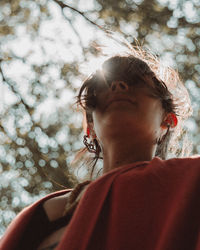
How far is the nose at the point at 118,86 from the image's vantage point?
1372mm

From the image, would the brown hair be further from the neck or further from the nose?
the neck

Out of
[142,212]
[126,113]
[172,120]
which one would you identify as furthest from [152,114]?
[142,212]

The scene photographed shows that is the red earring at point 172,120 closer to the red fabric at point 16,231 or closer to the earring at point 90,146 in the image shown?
the earring at point 90,146

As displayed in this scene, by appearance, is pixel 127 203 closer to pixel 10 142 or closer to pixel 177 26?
pixel 177 26

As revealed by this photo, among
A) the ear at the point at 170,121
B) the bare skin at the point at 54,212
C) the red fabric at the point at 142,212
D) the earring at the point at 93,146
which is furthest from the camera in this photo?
the earring at the point at 93,146

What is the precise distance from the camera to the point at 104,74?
4.89 feet

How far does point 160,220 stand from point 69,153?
1898 millimetres

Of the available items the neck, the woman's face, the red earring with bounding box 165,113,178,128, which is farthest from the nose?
the red earring with bounding box 165,113,178,128

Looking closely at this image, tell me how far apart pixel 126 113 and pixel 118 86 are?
0.12m

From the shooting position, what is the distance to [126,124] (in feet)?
4.35

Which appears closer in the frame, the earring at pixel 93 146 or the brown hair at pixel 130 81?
the brown hair at pixel 130 81

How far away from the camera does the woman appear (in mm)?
837

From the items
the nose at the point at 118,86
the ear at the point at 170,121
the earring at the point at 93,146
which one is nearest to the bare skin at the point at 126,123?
the nose at the point at 118,86

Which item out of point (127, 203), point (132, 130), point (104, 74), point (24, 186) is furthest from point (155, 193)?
point (24, 186)
